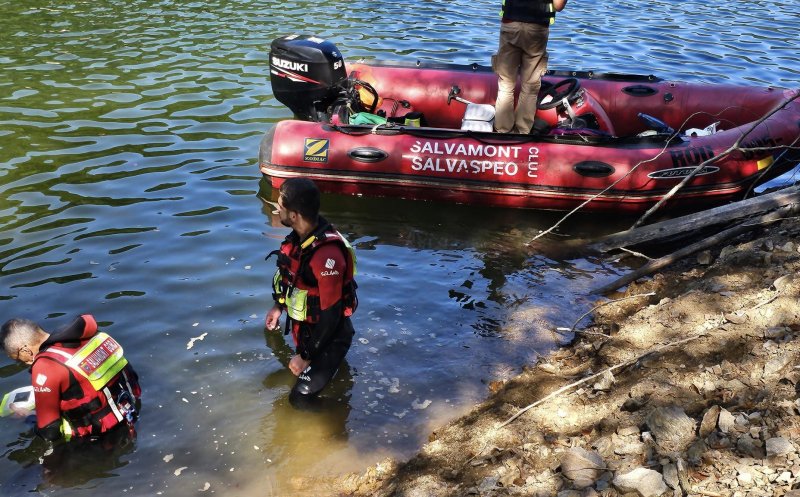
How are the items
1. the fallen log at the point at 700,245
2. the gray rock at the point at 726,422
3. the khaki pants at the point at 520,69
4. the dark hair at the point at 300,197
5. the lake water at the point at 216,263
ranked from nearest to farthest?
1. the gray rock at the point at 726,422
2. the dark hair at the point at 300,197
3. the lake water at the point at 216,263
4. the fallen log at the point at 700,245
5. the khaki pants at the point at 520,69

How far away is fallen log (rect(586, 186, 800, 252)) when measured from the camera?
6.34 m

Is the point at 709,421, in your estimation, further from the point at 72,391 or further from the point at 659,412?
the point at 72,391

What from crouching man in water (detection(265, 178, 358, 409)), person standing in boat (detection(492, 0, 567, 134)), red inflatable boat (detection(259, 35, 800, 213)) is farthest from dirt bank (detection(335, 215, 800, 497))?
person standing in boat (detection(492, 0, 567, 134))

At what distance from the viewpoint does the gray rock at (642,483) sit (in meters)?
3.29

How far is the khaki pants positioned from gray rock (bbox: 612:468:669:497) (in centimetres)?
528

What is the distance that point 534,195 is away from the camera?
8.01m

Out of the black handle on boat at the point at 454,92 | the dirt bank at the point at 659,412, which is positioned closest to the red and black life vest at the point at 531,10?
the black handle on boat at the point at 454,92

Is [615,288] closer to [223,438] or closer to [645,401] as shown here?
[645,401]

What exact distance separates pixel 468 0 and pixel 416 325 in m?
12.0

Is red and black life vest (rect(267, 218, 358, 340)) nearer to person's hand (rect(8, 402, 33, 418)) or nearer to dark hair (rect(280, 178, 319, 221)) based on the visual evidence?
dark hair (rect(280, 178, 319, 221))

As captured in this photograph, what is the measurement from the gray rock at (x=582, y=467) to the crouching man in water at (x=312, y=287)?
158cm

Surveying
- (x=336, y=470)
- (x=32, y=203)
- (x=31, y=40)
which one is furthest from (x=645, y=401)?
(x=31, y=40)

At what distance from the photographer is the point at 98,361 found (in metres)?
4.40

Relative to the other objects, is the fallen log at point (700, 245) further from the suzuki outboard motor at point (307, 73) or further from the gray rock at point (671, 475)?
the suzuki outboard motor at point (307, 73)
